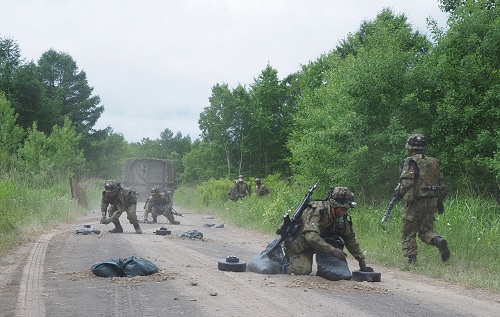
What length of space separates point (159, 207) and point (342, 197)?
1345 cm

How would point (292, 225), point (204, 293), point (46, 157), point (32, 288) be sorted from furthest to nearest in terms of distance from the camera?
point (46, 157), point (292, 225), point (32, 288), point (204, 293)

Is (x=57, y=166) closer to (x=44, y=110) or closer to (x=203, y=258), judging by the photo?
(x=203, y=258)

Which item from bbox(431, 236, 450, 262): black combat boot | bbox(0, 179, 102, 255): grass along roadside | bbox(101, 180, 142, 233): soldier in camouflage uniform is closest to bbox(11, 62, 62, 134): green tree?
bbox(0, 179, 102, 255): grass along roadside

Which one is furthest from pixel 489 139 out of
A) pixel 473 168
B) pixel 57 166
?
pixel 57 166

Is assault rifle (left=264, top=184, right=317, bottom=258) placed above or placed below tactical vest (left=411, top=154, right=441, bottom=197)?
below

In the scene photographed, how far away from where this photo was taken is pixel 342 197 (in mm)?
8250

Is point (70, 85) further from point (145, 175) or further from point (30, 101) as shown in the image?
point (145, 175)

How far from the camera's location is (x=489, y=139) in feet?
43.2

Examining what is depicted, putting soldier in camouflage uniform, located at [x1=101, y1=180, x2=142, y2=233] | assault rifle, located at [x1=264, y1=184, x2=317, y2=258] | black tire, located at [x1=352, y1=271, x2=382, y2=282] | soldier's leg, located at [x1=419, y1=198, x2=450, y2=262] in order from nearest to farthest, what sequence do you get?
black tire, located at [x1=352, y1=271, x2=382, y2=282]
assault rifle, located at [x1=264, y1=184, x2=317, y2=258]
soldier's leg, located at [x1=419, y1=198, x2=450, y2=262]
soldier in camouflage uniform, located at [x1=101, y1=180, x2=142, y2=233]

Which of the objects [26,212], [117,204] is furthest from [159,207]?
[26,212]

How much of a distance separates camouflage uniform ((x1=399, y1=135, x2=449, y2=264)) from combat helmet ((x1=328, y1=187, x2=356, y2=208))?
220cm

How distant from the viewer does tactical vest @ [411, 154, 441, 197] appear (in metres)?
10.0

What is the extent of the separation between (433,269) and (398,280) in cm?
112

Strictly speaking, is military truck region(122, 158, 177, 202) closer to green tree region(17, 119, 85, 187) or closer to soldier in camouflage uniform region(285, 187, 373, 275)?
green tree region(17, 119, 85, 187)
